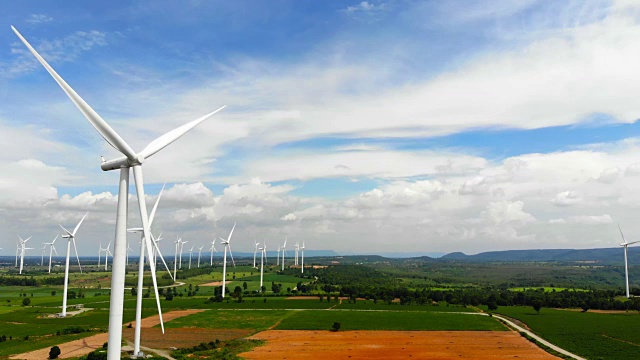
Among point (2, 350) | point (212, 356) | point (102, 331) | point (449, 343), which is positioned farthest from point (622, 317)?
point (2, 350)

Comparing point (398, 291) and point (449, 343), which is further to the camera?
point (398, 291)

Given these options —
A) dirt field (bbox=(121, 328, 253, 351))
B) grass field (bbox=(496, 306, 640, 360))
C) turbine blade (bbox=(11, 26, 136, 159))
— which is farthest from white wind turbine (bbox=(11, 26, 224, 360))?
grass field (bbox=(496, 306, 640, 360))

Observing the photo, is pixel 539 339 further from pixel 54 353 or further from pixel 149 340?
pixel 54 353

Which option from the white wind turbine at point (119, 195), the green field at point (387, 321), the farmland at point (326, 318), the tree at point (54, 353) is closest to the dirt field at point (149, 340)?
the farmland at point (326, 318)

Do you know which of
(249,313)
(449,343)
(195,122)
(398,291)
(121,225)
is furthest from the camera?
(398,291)

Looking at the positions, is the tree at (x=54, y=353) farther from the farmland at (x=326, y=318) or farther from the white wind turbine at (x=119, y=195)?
the white wind turbine at (x=119, y=195)

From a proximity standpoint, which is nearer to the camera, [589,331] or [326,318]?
[589,331]

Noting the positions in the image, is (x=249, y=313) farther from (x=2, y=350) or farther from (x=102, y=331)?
(x=2, y=350)

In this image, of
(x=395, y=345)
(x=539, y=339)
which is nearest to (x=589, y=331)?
(x=539, y=339)
